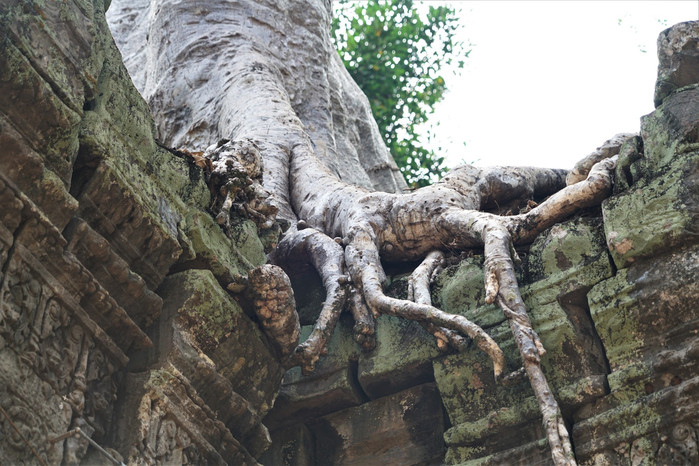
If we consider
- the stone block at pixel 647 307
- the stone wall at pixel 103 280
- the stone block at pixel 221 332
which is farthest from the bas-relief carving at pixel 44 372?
the stone block at pixel 647 307

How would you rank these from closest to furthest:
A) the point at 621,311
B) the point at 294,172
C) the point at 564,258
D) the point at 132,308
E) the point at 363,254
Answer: the point at 132,308 → the point at 621,311 → the point at 564,258 → the point at 363,254 → the point at 294,172

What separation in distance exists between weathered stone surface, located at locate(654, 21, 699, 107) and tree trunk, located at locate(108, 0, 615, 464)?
0.47m

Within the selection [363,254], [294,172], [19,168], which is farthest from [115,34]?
[19,168]

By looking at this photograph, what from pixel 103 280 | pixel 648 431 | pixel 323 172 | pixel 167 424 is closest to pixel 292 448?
pixel 167 424

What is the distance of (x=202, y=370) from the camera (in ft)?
13.0

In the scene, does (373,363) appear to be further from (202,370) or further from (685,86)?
(685,86)

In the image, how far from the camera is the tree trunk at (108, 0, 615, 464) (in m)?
4.82

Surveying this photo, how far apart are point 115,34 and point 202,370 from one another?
753 cm

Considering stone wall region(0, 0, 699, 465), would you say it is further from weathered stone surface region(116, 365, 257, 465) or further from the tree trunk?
the tree trunk

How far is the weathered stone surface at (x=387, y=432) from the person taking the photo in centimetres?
477

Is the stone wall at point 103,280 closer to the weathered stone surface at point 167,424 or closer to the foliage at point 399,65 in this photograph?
the weathered stone surface at point 167,424

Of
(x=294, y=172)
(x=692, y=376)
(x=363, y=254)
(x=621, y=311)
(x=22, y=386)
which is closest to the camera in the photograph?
(x=22, y=386)

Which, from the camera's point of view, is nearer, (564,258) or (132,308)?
(132,308)

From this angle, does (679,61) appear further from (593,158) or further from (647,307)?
(647,307)
